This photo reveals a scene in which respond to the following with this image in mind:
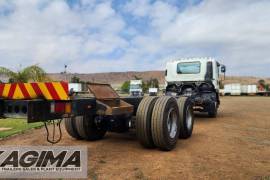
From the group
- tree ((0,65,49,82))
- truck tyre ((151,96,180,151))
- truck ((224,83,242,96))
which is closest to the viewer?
truck tyre ((151,96,180,151))

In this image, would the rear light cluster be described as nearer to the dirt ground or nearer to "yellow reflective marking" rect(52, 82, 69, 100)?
"yellow reflective marking" rect(52, 82, 69, 100)

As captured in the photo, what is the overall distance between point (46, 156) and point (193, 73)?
8879mm

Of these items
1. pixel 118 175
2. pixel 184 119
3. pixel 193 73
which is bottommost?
pixel 118 175

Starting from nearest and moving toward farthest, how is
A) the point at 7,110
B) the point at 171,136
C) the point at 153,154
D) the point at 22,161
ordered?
the point at 7,110 → the point at 22,161 → the point at 153,154 → the point at 171,136

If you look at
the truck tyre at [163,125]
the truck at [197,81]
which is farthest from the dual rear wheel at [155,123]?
the truck at [197,81]

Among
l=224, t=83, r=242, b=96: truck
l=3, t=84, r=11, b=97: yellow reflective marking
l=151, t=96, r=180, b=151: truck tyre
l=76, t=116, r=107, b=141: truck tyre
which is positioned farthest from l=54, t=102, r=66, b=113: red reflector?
l=224, t=83, r=242, b=96: truck

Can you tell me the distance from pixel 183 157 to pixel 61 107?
8.55ft

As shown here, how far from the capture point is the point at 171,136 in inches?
280

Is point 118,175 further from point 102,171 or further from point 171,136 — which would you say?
point 171,136

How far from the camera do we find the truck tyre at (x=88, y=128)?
7684 mm

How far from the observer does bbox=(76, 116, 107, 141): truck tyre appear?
25.2ft

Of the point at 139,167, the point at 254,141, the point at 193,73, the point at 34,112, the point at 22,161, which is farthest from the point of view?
the point at 193,73

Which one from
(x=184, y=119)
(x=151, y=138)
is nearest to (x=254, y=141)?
(x=184, y=119)

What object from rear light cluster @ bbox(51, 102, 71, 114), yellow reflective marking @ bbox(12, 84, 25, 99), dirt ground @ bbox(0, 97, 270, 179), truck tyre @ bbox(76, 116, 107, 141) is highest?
yellow reflective marking @ bbox(12, 84, 25, 99)
